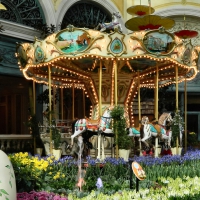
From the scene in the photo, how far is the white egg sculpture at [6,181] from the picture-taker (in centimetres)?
481

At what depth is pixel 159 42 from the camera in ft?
45.4

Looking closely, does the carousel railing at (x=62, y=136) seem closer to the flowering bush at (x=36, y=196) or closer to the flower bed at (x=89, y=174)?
the flower bed at (x=89, y=174)

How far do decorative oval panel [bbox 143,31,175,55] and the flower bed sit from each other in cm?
332

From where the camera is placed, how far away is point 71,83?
1814 centimetres

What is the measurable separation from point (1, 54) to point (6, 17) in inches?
62.3

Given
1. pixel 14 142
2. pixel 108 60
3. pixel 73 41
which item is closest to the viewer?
pixel 73 41

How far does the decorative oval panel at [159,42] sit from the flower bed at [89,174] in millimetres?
3320

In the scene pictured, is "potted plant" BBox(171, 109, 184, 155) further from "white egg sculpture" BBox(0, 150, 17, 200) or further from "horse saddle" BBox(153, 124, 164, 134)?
"white egg sculpture" BBox(0, 150, 17, 200)

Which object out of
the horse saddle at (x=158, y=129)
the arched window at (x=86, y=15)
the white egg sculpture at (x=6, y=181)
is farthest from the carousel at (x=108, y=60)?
the white egg sculpture at (x=6, y=181)

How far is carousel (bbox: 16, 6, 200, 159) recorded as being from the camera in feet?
44.3

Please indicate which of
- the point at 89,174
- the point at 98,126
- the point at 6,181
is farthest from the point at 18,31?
the point at 6,181

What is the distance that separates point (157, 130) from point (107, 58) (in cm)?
311

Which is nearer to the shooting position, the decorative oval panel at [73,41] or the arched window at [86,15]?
the decorative oval panel at [73,41]

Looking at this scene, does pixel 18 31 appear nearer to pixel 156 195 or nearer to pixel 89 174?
pixel 89 174
